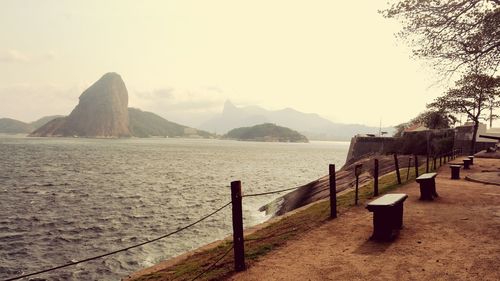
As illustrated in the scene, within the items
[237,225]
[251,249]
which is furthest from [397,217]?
[237,225]

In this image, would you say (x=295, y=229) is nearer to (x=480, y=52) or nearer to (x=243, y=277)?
(x=243, y=277)

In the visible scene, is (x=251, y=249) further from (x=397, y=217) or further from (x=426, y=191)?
(x=426, y=191)

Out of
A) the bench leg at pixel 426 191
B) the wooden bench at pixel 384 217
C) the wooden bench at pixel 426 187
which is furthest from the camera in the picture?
the bench leg at pixel 426 191

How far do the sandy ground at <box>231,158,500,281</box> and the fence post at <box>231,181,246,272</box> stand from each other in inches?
13.9

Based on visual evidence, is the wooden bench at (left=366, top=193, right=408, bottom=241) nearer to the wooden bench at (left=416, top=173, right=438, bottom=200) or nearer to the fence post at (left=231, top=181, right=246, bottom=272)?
the fence post at (left=231, top=181, right=246, bottom=272)

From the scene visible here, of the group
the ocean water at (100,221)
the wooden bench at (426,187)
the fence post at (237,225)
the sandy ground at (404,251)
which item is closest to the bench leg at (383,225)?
the sandy ground at (404,251)

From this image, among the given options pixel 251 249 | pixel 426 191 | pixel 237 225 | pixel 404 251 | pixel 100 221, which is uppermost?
pixel 237 225

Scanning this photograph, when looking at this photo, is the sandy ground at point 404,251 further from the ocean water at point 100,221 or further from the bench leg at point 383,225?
the ocean water at point 100,221

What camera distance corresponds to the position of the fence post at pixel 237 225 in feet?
25.9

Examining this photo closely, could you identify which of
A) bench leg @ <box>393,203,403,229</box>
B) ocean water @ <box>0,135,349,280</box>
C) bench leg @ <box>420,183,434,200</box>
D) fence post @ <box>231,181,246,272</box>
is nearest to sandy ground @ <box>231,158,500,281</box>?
bench leg @ <box>393,203,403,229</box>

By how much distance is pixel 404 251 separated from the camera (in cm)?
818

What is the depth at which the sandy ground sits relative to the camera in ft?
23.2

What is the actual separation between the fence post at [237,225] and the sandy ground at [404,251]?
35 centimetres

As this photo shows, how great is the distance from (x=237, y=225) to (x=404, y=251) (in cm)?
390
